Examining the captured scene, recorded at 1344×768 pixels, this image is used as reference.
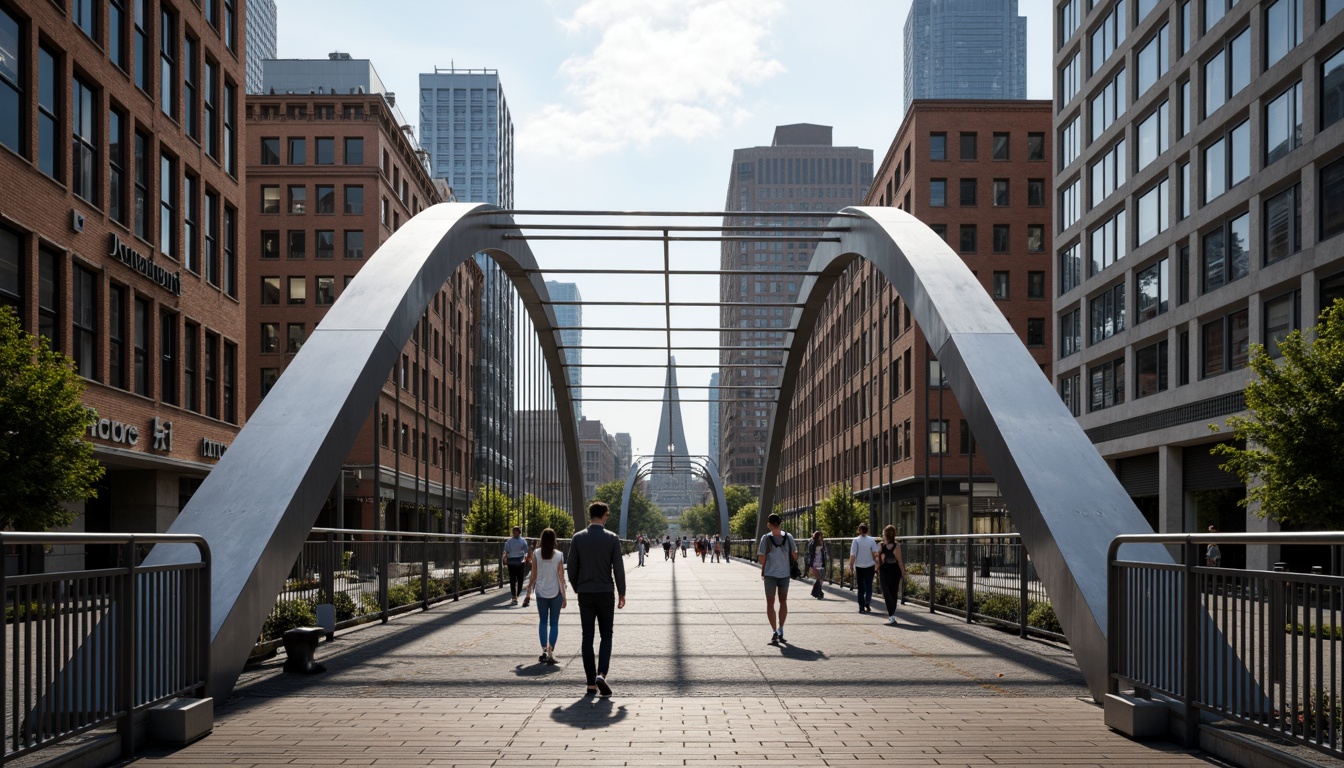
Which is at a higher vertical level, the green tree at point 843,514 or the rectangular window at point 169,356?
the rectangular window at point 169,356

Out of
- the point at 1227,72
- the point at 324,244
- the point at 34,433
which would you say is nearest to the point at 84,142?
the point at 34,433

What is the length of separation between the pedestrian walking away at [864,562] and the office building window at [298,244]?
45.9m

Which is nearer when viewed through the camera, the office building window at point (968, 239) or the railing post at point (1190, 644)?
the railing post at point (1190, 644)

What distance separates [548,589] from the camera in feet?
41.5

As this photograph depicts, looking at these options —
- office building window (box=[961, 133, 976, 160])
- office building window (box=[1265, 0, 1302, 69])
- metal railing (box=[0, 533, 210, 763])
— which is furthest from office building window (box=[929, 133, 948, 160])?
metal railing (box=[0, 533, 210, 763])

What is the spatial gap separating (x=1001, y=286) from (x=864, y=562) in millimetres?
45358

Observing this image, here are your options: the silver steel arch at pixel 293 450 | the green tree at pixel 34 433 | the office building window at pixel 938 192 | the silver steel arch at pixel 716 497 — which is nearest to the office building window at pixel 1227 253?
the silver steel arch at pixel 293 450

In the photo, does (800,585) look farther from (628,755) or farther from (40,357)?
(628,755)

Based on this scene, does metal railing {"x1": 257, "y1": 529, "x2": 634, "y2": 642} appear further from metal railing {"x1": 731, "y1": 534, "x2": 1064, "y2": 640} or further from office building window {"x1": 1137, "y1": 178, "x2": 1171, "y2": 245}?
office building window {"x1": 1137, "y1": 178, "x2": 1171, "y2": 245}

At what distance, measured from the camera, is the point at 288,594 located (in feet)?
44.8

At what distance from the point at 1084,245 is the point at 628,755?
41.5m

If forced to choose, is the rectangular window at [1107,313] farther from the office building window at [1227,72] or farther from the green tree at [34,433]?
the green tree at [34,433]

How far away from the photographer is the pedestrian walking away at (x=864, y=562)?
20.3 metres

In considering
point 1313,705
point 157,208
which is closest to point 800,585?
point 157,208
